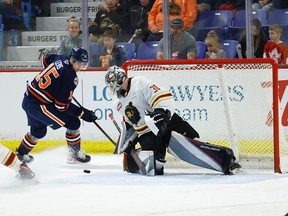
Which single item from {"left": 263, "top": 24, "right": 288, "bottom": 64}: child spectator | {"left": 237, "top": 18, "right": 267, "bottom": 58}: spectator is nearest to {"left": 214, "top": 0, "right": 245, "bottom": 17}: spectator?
{"left": 237, "top": 18, "right": 267, "bottom": 58}: spectator

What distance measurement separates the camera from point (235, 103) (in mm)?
7035

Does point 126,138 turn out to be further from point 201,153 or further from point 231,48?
point 231,48

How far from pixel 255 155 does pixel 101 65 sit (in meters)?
2.24

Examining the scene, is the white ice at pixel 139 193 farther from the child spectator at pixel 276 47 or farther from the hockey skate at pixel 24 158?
the child spectator at pixel 276 47

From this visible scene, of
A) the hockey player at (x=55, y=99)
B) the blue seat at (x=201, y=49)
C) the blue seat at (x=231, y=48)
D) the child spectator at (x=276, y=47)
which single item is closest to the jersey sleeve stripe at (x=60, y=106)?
the hockey player at (x=55, y=99)

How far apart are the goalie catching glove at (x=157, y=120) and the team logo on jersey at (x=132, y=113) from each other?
0.13m

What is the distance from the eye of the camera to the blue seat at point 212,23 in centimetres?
829

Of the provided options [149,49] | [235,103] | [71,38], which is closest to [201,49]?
[149,49]

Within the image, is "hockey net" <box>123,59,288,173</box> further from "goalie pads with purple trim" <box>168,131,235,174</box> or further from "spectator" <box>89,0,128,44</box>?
"spectator" <box>89,0,128,44</box>

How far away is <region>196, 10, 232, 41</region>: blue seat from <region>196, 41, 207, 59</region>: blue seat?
37 mm

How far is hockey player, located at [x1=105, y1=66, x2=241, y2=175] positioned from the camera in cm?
653

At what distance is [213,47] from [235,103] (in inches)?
52.4

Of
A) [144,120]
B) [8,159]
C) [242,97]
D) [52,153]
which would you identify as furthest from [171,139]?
[52,153]

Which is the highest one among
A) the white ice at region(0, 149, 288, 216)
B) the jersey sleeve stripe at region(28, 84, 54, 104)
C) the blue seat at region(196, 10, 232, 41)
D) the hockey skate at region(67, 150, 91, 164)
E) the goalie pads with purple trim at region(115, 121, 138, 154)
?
the blue seat at region(196, 10, 232, 41)
